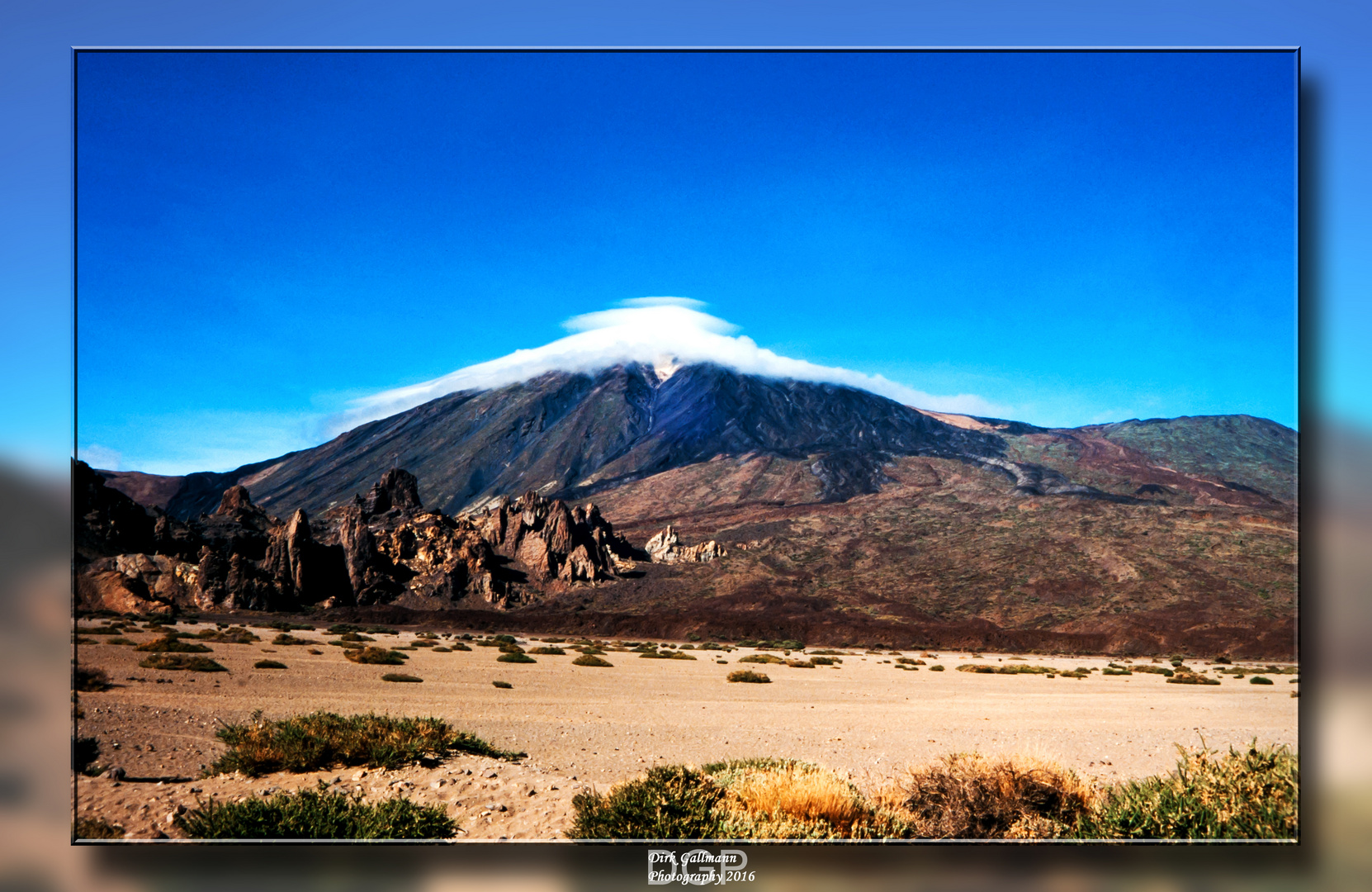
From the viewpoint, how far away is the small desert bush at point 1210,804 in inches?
218

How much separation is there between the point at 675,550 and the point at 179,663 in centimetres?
1738

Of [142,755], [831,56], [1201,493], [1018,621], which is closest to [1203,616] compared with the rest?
[1018,621]

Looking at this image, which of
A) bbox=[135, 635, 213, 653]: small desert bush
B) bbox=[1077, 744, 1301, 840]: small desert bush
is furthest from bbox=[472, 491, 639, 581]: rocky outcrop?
bbox=[1077, 744, 1301, 840]: small desert bush

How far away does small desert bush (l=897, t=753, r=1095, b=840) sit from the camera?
5.71m

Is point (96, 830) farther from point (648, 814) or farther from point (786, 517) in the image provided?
point (786, 517)

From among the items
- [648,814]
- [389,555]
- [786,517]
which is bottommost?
[389,555]

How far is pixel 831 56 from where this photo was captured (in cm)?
684

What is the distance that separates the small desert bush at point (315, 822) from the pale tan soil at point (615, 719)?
29 cm

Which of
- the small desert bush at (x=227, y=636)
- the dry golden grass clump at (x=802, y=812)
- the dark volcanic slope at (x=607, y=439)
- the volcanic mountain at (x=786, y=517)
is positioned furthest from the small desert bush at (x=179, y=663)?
the dry golden grass clump at (x=802, y=812)

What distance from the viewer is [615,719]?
10.2m

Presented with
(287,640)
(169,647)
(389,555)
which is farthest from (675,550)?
(169,647)

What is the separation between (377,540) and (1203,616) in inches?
1056

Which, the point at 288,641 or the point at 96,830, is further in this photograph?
the point at 288,641

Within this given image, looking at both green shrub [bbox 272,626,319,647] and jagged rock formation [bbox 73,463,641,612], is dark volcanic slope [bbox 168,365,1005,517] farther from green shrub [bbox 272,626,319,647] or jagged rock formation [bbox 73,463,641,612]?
green shrub [bbox 272,626,319,647]
